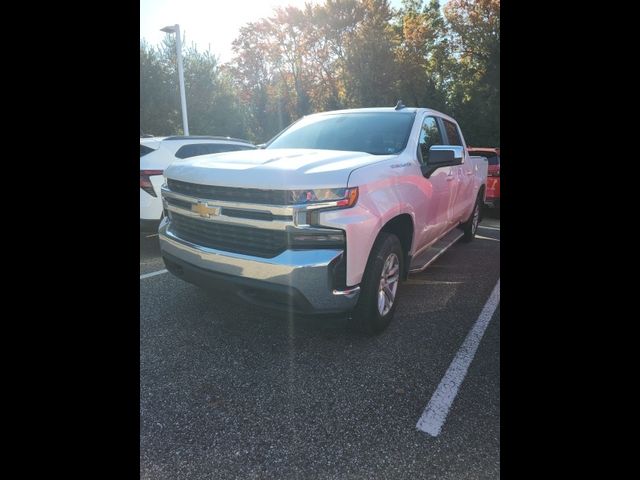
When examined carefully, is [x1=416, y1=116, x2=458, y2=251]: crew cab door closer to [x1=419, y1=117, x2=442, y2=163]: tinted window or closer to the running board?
[x1=419, y1=117, x2=442, y2=163]: tinted window

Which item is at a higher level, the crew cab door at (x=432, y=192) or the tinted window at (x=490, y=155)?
the tinted window at (x=490, y=155)

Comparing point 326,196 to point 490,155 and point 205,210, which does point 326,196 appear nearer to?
point 205,210

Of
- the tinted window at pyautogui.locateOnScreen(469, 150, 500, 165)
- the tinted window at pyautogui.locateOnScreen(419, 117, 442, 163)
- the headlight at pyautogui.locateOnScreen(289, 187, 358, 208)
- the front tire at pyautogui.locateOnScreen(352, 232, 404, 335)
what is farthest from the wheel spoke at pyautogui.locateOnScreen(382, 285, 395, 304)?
Answer: the tinted window at pyautogui.locateOnScreen(469, 150, 500, 165)

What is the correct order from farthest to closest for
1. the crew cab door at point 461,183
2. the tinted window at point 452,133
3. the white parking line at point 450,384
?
the tinted window at point 452,133 → the crew cab door at point 461,183 → the white parking line at point 450,384

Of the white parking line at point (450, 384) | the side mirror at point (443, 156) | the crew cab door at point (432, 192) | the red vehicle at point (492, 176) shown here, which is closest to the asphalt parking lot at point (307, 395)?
the white parking line at point (450, 384)

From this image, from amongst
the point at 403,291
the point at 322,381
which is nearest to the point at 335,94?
the point at 403,291

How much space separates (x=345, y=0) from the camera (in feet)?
38.8

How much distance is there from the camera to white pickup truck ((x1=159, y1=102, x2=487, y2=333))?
101 inches

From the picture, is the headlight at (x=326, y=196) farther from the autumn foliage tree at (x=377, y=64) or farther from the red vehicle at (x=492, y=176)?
the autumn foliage tree at (x=377, y=64)

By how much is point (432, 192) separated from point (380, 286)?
127cm

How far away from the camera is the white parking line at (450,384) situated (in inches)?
86.9

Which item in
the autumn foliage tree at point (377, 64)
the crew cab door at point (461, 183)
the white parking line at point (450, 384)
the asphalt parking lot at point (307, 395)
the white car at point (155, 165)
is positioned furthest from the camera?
the autumn foliage tree at point (377, 64)

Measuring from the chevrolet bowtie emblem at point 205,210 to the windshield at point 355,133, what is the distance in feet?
4.31
